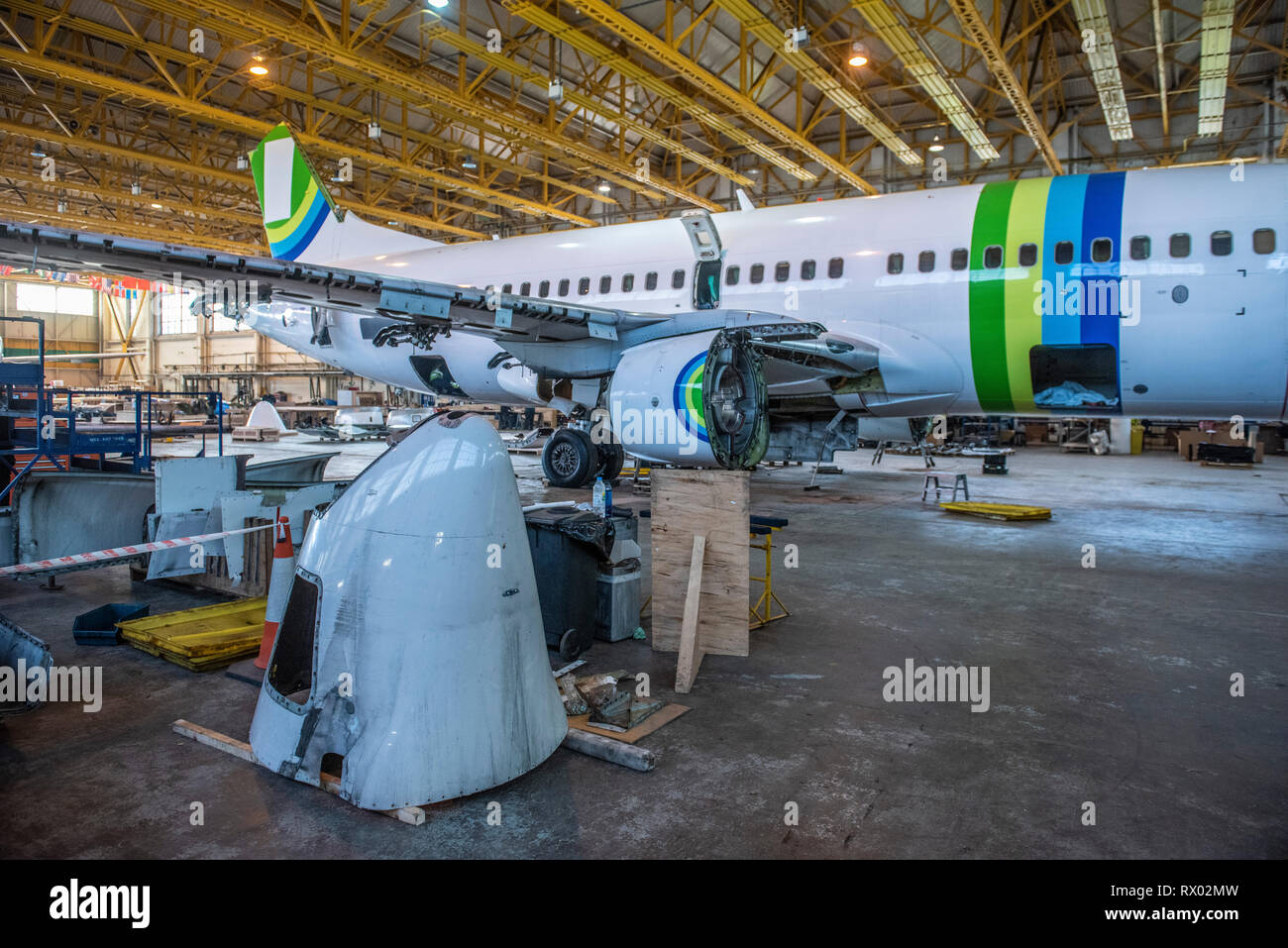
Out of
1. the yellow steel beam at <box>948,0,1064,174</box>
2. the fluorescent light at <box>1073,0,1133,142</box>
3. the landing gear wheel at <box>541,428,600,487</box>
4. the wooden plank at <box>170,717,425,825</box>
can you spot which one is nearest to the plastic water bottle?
the wooden plank at <box>170,717,425,825</box>

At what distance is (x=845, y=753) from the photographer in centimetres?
372

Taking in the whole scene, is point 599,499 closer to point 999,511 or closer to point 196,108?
point 999,511

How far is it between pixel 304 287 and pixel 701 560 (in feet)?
16.4

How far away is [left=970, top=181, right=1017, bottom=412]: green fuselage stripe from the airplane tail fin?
427 inches

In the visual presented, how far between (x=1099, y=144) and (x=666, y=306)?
18693 millimetres

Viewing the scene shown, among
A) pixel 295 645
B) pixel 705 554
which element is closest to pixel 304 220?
pixel 705 554

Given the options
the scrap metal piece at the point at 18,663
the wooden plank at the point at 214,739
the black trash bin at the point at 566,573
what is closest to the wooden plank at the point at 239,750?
the wooden plank at the point at 214,739

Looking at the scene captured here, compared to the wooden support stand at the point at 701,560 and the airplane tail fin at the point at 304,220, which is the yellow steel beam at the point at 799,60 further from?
the wooden support stand at the point at 701,560

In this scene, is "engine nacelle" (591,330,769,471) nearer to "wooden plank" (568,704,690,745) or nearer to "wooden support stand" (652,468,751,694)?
A: "wooden support stand" (652,468,751,694)

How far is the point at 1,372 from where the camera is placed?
8.38 m

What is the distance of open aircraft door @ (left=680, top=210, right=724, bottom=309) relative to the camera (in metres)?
11.1

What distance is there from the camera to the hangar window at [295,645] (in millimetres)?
3793
